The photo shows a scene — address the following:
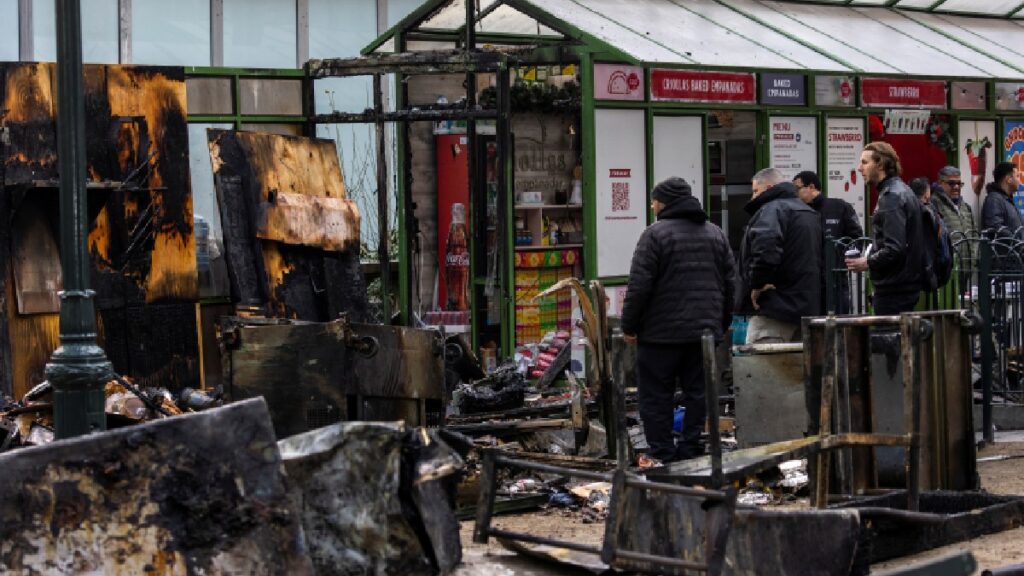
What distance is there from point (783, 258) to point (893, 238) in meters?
0.91

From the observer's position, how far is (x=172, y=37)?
822 inches

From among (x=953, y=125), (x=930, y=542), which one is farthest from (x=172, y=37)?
(x=930, y=542)

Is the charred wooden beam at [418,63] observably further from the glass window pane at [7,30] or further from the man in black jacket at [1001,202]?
the glass window pane at [7,30]

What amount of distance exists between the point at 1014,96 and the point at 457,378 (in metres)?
9.73

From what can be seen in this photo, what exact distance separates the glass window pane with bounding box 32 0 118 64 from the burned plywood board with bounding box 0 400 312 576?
1420 cm

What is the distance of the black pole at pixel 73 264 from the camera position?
8.51 metres

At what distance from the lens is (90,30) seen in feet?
65.8

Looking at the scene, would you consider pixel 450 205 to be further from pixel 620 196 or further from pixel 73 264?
pixel 73 264

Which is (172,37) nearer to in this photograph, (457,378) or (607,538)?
(457,378)

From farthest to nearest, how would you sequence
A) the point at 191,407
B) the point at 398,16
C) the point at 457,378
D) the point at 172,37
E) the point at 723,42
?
the point at 398,16, the point at 172,37, the point at 723,42, the point at 457,378, the point at 191,407

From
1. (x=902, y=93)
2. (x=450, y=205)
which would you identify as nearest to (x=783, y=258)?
(x=450, y=205)

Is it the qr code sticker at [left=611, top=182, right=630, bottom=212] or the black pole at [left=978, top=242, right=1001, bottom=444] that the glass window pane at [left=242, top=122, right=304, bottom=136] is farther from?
the black pole at [left=978, top=242, right=1001, bottom=444]

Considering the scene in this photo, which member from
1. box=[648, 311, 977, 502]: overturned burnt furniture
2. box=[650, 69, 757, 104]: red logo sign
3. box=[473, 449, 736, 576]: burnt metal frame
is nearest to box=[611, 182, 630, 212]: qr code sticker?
box=[650, 69, 757, 104]: red logo sign

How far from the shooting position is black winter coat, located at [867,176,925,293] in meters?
11.1
